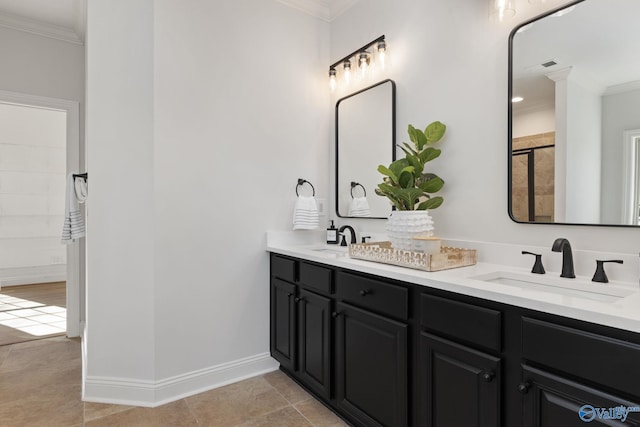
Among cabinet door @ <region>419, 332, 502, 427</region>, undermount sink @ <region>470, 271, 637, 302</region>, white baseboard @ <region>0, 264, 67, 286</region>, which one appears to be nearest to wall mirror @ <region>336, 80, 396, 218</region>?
undermount sink @ <region>470, 271, 637, 302</region>

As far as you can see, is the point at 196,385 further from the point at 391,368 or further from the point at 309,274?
the point at 391,368

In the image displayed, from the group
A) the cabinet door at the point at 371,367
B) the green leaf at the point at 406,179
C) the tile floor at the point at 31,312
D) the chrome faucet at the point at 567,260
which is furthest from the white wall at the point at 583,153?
the tile floor at the point at 31,312

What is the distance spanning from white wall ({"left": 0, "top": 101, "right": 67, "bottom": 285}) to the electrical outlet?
4.63m

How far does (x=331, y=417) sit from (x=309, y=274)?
80 centimetres

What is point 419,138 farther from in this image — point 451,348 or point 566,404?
point 566,404

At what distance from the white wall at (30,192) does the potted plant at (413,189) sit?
5479 mm

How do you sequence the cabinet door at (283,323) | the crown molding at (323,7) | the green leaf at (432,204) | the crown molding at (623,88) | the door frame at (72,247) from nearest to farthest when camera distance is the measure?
the crown molding at (623,88) → the green leaf at (432,204) → the cabinet door at (283,323) → the crown molding at (323,7) → the door frame at (72,247)

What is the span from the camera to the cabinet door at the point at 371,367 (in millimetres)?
1576

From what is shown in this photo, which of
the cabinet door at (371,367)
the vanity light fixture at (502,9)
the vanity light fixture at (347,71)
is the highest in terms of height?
the vanity light fixture at (347,71)

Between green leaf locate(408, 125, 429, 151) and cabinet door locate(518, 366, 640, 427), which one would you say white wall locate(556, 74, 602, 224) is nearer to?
green leaf locate(408, 125, 429, 151)

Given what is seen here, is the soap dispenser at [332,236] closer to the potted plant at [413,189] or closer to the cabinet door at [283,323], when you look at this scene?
the cabinet door at [283,323]

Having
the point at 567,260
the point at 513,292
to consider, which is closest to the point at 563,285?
the point at 567,260

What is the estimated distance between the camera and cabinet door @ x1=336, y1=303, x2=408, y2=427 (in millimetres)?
1576

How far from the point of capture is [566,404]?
105cm
